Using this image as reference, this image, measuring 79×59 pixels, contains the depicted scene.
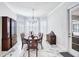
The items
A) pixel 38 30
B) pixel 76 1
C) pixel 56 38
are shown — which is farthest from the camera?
pixel 38 30

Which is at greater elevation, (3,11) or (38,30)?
(3,11)

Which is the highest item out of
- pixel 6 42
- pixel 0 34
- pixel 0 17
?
pixel 0 17

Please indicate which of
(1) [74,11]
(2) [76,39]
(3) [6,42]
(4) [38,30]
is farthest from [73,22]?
(4) [38,30]

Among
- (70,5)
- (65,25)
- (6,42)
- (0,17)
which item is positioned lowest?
(6,42)

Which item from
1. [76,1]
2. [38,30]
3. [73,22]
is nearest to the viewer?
[76,1]

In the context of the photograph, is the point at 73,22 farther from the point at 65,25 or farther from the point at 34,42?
the point at 34,42

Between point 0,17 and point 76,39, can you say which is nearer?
point 76,39

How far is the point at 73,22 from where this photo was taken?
5367mm

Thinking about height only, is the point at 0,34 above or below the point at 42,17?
below

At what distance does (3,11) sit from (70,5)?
366 centimetres

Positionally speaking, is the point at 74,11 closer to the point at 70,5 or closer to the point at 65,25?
the point at 70,5

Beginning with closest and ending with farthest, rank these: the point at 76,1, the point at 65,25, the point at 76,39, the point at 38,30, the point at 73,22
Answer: the point at 76,1, the point at 76,39, the point at 73,22, the point at 65,25, the point at 38,30

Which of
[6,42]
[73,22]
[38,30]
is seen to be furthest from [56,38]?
[38,30]

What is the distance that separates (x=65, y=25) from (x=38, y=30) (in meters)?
7.23
